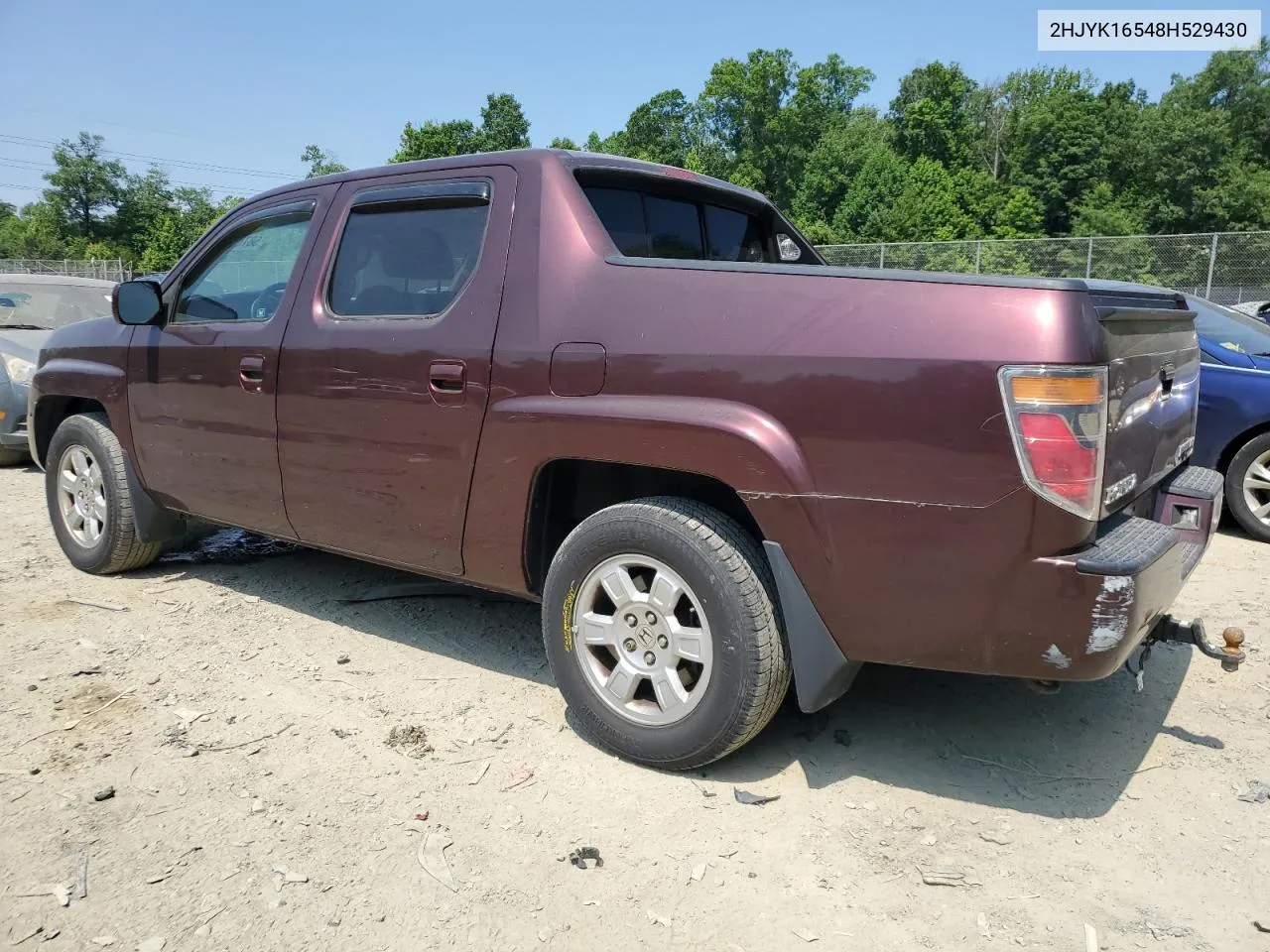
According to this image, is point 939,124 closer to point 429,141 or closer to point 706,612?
point 429,141

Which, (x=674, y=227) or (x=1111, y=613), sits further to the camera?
(x=674, y=227)

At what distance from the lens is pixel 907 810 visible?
109 inches

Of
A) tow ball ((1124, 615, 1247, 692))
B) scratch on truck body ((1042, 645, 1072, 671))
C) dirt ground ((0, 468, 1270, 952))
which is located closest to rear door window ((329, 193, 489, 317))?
dirt ground ((0, 468, 1270, 952))

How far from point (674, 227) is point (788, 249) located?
883 mm

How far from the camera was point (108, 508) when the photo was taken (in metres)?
4.78

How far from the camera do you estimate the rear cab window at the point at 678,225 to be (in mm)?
3369

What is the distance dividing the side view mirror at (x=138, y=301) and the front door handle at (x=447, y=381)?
1945 millimetres

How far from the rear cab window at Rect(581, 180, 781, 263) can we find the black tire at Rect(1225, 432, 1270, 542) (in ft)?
11.5

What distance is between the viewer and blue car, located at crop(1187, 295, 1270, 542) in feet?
18.5

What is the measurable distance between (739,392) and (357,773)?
1730 mm

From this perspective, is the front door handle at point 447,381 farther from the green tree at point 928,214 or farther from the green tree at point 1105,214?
the green tree at point 1105,214

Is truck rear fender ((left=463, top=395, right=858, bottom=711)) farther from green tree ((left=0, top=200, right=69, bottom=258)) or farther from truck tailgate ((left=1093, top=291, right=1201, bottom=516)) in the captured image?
green tree ((left=0, top=200, right=69, bottom=258))

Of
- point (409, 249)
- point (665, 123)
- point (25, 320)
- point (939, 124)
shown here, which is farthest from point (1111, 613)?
point (665, 123)

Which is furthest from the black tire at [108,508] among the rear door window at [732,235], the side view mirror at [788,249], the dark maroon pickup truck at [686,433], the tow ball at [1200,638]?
the tow ball at [1200,638]
